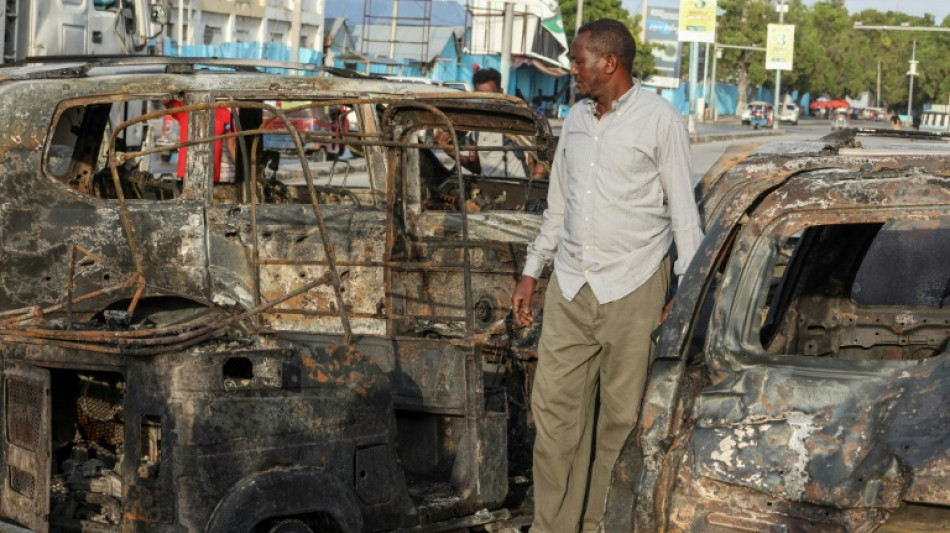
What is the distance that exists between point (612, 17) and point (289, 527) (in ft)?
187

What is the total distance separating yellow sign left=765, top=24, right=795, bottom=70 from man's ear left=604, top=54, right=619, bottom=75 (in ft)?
217

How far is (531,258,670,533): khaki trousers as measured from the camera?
4383 millimetres

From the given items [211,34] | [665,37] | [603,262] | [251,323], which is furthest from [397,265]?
[665,37]

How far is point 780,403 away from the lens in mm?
3584

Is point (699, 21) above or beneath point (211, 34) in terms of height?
above

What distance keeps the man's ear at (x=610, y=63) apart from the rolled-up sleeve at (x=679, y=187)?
25cm

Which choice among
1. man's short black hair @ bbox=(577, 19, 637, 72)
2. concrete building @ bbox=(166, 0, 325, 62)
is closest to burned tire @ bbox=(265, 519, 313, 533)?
man's short black hair @ bbox=(577, 19, 637, 72)

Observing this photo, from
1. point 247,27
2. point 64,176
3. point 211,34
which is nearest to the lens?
point 64,176

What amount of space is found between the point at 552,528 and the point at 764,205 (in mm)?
1383

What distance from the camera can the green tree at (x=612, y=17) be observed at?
60750 millimetres

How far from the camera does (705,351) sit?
12.4ft

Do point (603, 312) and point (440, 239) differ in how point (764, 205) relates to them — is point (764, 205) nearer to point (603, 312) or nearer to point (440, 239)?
point (603, 312)

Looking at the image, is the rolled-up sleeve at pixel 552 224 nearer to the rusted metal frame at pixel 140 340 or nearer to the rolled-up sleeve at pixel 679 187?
the rolled-up sleeve at pixel 679 187

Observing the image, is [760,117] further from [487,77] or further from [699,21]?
[487,77]
